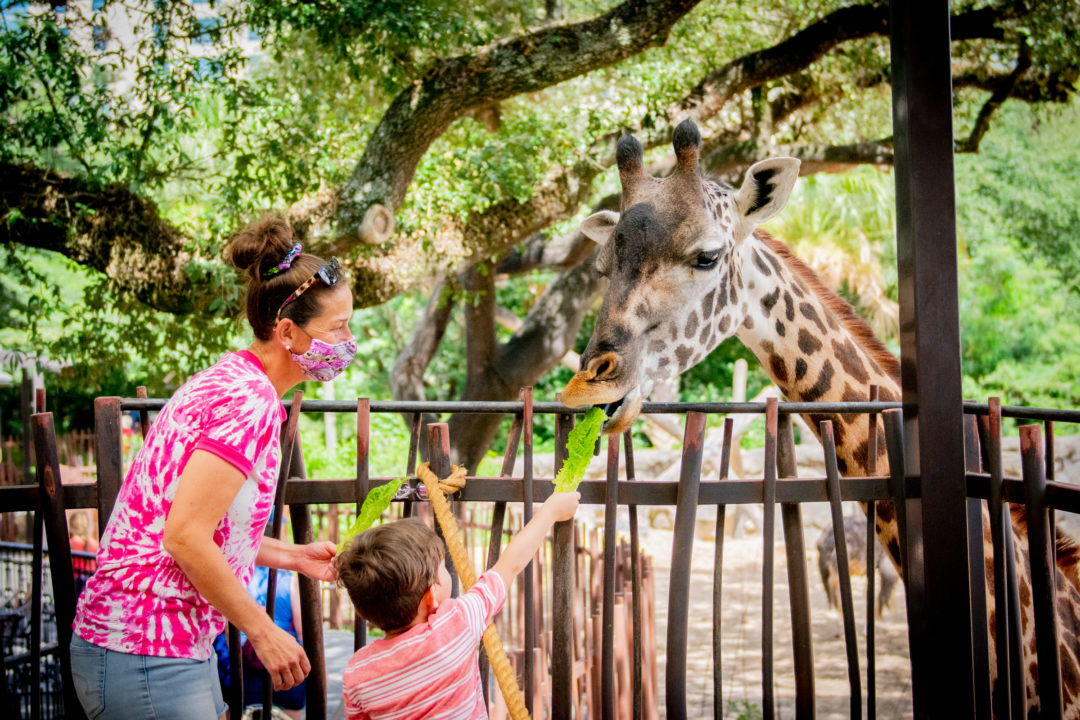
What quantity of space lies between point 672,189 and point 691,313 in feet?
1.49

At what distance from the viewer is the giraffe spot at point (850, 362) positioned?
11.6ft

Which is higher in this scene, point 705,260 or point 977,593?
point 705,260

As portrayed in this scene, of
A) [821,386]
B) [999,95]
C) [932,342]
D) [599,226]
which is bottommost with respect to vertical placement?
[821,386]

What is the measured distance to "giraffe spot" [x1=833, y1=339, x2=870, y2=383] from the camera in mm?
3527

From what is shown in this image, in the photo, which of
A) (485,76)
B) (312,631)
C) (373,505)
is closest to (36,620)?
(312,631)

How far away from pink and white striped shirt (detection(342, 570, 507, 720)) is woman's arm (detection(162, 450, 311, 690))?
6.0 inches

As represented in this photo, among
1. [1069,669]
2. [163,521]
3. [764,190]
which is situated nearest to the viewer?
[163,521]

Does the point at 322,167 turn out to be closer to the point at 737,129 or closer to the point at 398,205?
the point at 398,205

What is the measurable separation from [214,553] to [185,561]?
63mm

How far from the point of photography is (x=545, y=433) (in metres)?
20.7

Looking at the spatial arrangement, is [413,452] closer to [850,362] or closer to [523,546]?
[523,546]

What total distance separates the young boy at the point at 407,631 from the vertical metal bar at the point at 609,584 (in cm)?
67

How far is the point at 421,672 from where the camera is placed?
202 centimetres

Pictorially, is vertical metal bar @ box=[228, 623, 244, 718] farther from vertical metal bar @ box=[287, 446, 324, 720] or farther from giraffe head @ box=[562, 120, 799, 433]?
giraffe head @ box=[562, 120, 799, 433]
